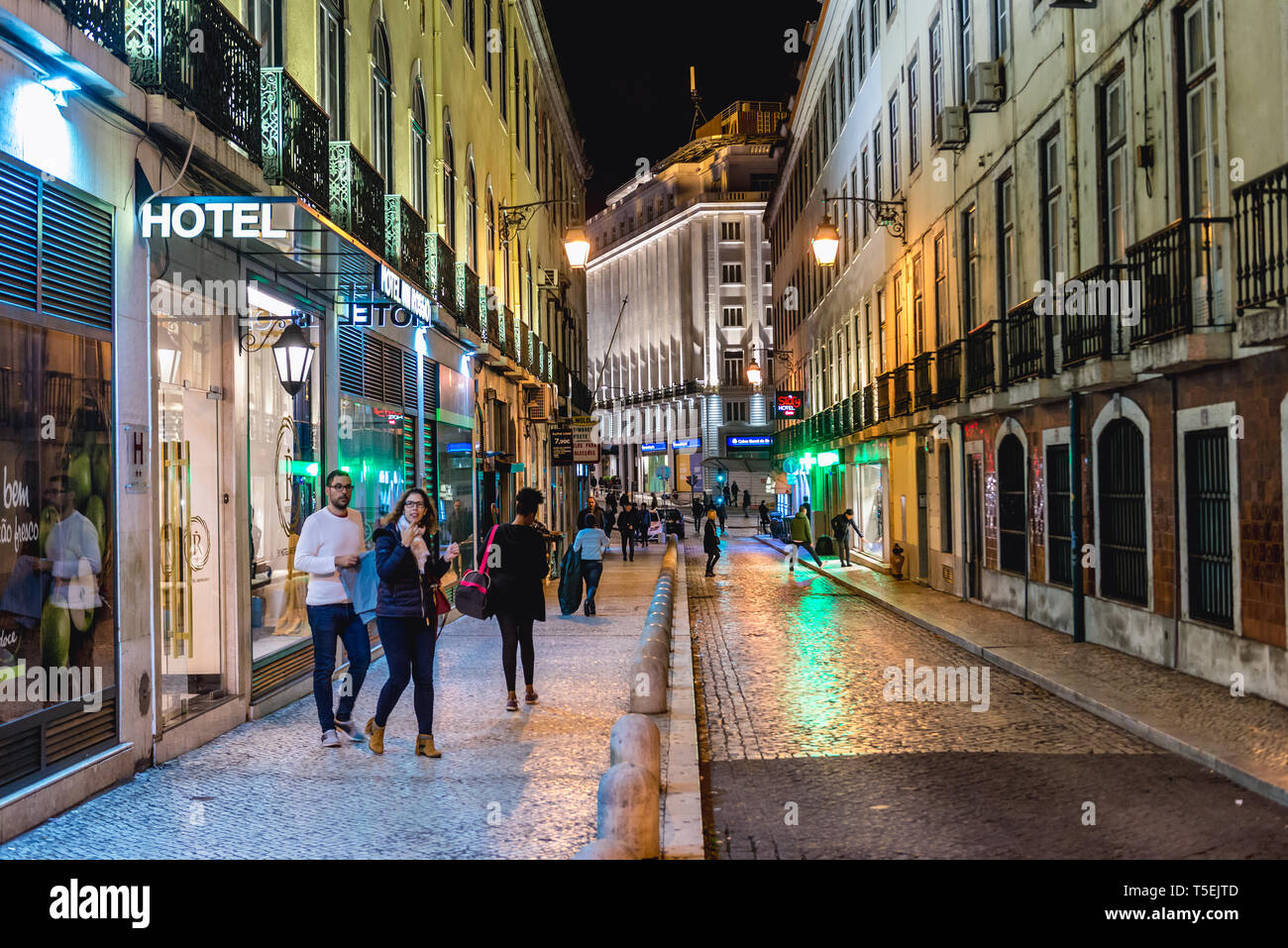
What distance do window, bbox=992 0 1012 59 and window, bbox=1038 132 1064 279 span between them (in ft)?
7.52

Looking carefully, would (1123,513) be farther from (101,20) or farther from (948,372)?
(101,20)

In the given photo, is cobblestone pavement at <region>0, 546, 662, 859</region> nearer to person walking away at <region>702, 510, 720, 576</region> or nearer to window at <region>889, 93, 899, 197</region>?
person walking away at <region>702, 510, 720, 576</region>

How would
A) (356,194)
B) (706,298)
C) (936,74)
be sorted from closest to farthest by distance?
(356,194) < (936,74) < (706,298)

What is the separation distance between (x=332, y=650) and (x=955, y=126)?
16.1m

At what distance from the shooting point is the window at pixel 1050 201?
17219 millimetres

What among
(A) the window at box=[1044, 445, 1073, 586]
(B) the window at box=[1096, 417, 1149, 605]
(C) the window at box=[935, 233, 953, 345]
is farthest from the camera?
(C) the window at box=[935, 233, 953, 345]

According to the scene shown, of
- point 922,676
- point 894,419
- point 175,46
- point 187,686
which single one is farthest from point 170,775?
point 894,419

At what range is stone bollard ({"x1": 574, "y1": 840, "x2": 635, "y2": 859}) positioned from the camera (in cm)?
575

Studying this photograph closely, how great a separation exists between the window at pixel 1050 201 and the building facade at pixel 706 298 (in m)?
72.3

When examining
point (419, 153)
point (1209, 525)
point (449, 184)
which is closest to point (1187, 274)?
point (1209, 525)

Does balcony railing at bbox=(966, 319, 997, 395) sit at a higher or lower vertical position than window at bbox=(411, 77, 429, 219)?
lower

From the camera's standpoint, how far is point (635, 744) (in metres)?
7.40

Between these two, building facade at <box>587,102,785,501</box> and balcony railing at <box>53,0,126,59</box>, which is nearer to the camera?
balcony railing at <box>53,0,126,59</box>

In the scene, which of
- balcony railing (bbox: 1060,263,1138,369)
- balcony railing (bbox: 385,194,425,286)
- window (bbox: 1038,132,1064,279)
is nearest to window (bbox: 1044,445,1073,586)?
balcony railing (bbox: 1060,263,1138,369)
